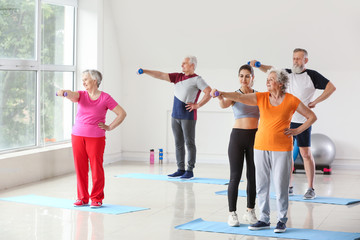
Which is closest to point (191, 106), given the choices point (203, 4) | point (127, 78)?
point (203, 4)

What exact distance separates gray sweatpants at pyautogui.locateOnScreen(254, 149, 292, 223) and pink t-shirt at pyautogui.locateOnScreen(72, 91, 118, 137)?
160 centimetres

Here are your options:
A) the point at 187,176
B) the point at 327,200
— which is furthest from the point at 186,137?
the point at 327,200

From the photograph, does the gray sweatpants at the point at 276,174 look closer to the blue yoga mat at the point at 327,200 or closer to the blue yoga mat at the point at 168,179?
the blue yoga mat at the point at 327,200

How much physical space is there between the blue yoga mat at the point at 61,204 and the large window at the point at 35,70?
3.65 feet

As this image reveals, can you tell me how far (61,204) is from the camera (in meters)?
5.59

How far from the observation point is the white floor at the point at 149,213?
452cm

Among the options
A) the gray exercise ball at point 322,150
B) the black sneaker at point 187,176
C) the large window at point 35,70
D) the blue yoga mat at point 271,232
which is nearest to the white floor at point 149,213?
the blue yoga mat at point 271,232

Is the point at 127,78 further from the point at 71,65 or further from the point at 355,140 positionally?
the point at 355,140

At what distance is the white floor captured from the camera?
4516 millimetres

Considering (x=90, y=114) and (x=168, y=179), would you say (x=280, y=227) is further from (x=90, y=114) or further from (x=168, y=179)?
(x=168, y=179)

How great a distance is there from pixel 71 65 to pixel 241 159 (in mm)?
4194

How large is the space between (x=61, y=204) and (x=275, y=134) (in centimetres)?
230

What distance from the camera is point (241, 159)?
4668 mm

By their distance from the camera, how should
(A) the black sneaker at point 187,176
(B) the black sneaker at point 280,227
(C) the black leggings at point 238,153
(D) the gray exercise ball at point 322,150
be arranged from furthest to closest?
(D) the gray exercise ball at point 322,150 < (A) the black sneaker at point 187,176 < (C) the black leggings at point 238,153 < (B) the black sneaker at point 280,227
